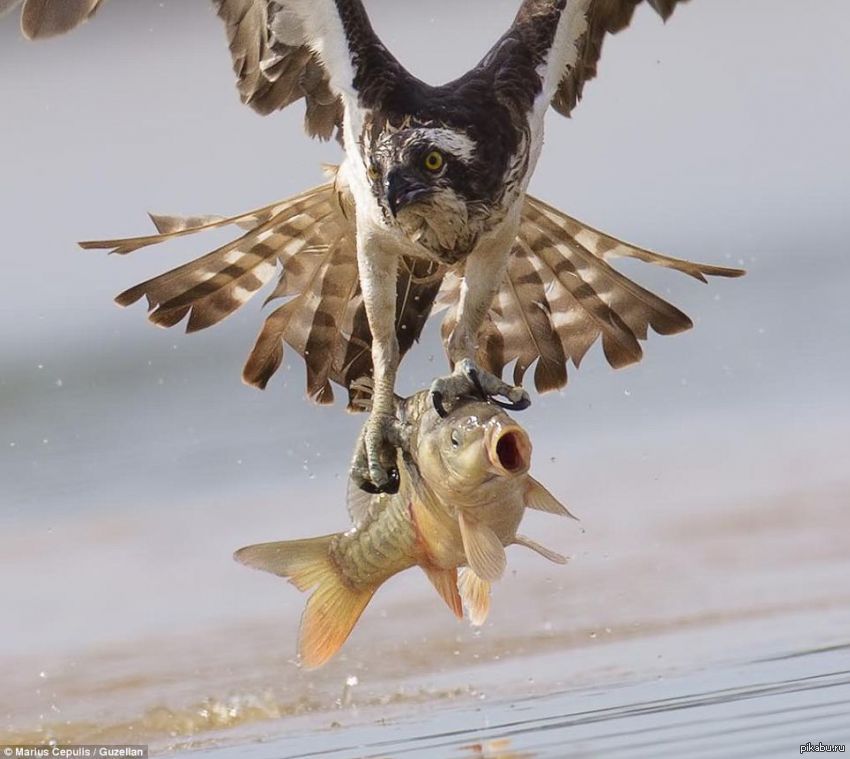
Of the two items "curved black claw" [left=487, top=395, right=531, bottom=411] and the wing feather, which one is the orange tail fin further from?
the wing feather

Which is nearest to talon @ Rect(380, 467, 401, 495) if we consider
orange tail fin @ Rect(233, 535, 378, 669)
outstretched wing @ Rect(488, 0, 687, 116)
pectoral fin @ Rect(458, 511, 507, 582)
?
orange tail fin @ Rect(233, 535, 378, 669)

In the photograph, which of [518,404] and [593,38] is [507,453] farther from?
[593,38]

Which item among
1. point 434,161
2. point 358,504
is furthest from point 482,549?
point 434,161

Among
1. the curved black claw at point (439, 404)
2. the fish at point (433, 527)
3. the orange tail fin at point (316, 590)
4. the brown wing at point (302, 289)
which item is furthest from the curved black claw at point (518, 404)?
the brown wing at point (302, 289)

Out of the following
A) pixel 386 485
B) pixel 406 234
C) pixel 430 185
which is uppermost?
pixel 430 185

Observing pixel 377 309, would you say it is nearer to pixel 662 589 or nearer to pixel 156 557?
pixel 662 589

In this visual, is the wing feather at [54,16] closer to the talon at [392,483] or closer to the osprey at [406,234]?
the osprey at [406,234]
